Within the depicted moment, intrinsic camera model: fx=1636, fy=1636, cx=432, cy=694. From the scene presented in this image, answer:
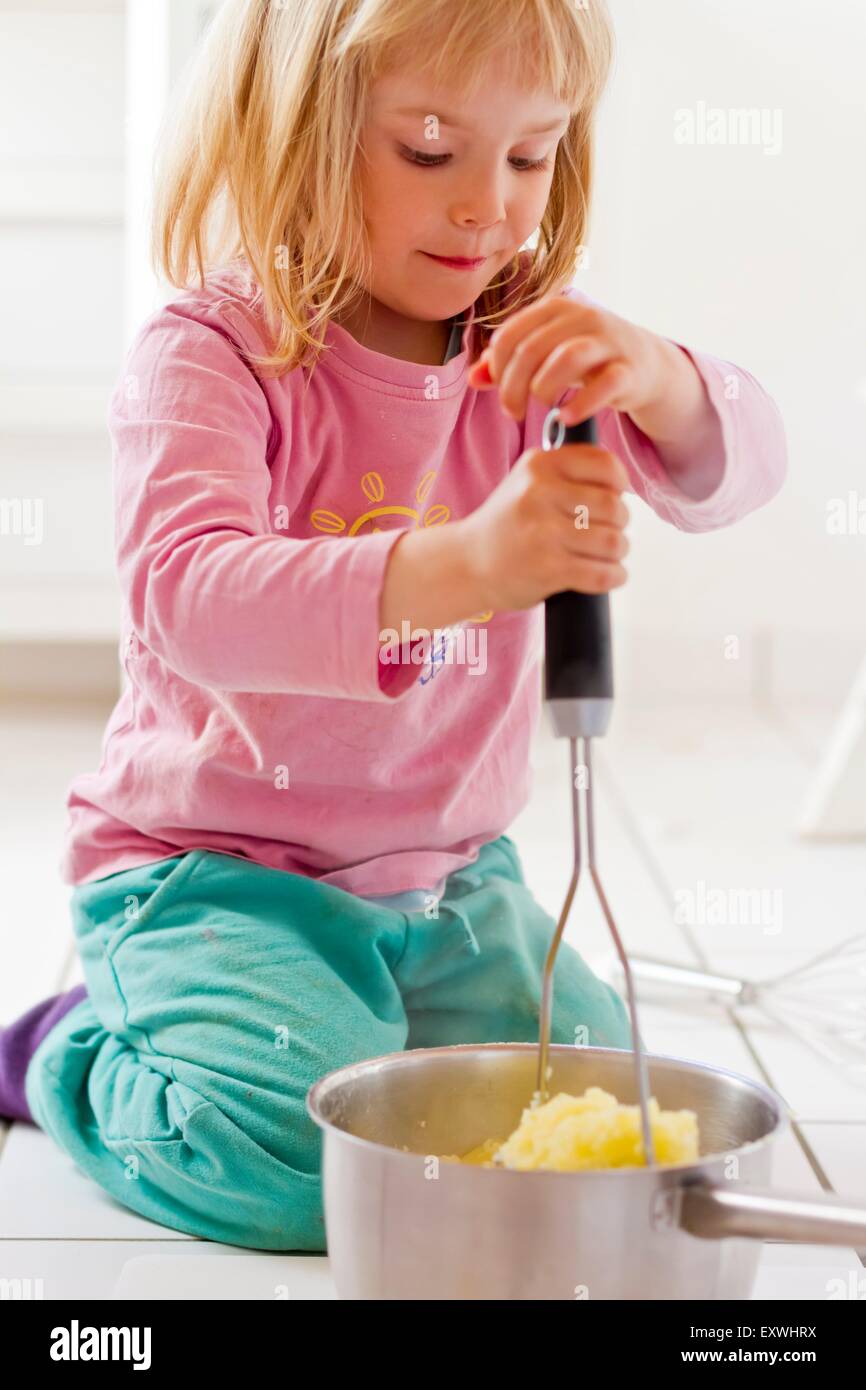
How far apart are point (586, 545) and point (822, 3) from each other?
1.59 meters

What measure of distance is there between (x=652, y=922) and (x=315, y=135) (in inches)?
24.1

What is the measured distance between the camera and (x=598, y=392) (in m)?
0.52

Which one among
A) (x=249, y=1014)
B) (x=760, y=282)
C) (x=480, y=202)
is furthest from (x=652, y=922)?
(x=760, y=282)

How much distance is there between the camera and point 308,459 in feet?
2.37

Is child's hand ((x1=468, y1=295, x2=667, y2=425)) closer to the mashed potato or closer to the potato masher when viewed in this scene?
the potato masher

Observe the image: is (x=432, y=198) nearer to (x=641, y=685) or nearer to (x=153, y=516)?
(x=153, y=516)

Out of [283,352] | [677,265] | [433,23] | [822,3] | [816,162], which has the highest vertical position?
[822,3]

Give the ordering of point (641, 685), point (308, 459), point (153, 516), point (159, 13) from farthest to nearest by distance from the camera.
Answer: point (641, 685)
point (159, 13)
point (308, 459)
point (153, 516)

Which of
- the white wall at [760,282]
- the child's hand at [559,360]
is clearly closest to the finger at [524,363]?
the child's hand at [559,360]

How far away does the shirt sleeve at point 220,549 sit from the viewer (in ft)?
1.72

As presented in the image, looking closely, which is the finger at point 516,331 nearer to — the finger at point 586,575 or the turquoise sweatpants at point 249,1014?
the finger at point 586,575

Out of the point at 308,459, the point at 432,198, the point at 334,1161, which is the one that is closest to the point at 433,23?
the point at 432,198

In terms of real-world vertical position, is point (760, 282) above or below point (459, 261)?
above

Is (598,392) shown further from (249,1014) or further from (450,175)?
(249,1014)
